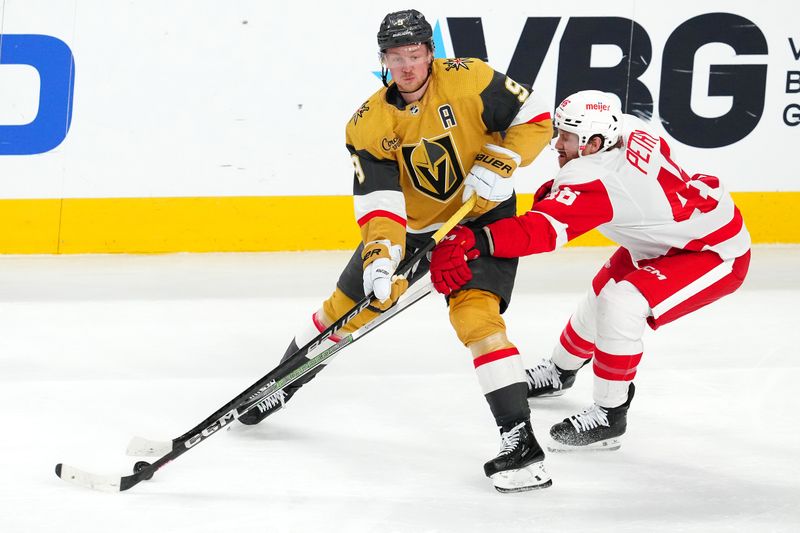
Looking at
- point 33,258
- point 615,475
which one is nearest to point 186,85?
point 33,258

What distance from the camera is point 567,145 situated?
273cm

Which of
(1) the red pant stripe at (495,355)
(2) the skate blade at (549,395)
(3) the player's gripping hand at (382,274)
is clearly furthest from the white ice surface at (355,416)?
(3) the player's gripping hand at (382,274)

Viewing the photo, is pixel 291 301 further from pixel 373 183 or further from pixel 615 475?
pixel 615 475

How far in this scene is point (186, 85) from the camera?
5277 mm

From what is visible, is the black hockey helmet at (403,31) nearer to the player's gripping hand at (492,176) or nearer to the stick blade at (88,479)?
the player's gripping hand at (492,176)

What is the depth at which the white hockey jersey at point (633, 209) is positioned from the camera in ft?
8.55

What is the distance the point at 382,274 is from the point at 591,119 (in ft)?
2.21

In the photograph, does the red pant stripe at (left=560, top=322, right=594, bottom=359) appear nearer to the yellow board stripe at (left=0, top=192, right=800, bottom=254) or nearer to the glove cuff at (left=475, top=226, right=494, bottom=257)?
the glove cuff at (left=475, top=226, right=494, bottom=257)

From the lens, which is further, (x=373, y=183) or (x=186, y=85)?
(x=186, y=85)

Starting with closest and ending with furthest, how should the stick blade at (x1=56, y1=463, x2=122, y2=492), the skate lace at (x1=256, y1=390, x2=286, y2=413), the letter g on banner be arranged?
the stick blade at (x1=56, y1=463, x2=122, y2=492) → the skate lace at (x1=256, y1=390, x2=286, y2=413) → the letter g on banner

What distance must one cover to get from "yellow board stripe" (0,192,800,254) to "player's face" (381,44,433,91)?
276cm

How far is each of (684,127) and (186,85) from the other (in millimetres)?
2623

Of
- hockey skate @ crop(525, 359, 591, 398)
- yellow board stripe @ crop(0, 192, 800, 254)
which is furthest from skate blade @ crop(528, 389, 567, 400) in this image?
yellow board stripe @ crop(0, 192, 800, 254)

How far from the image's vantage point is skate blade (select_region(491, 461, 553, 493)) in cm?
240
